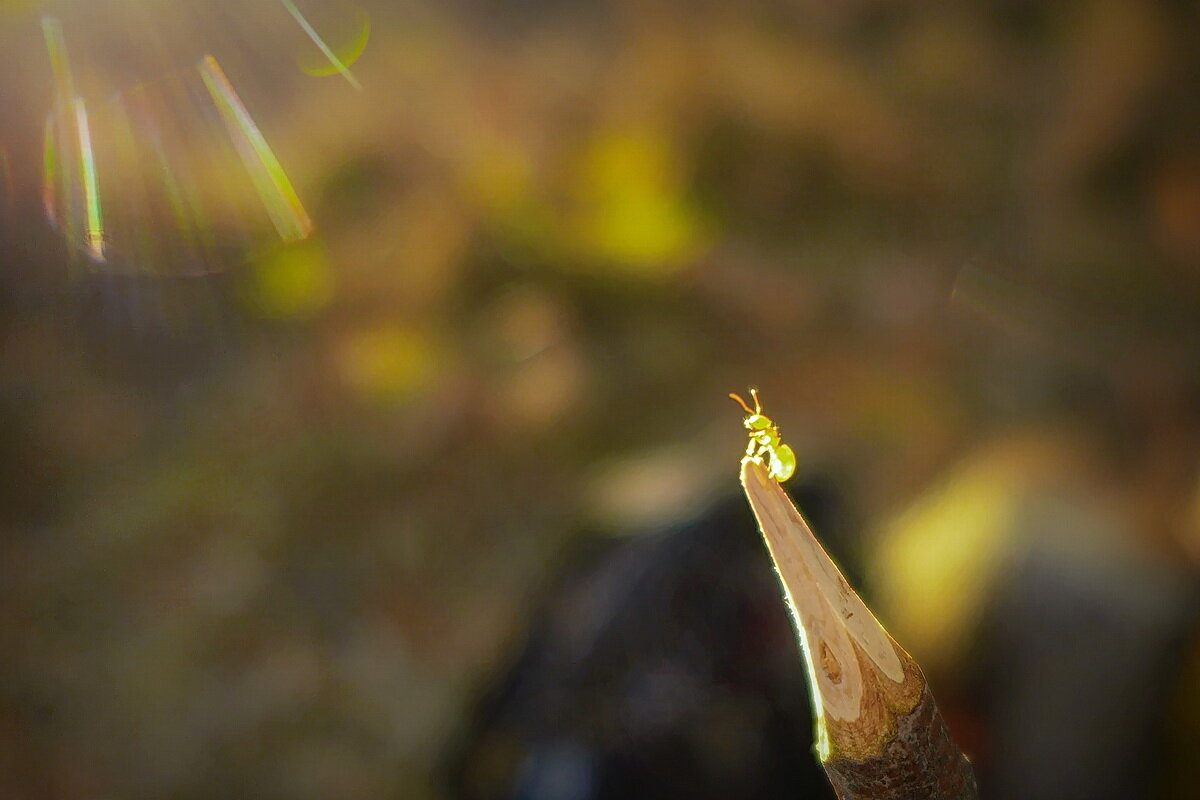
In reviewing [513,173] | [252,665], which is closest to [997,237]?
[513,173]

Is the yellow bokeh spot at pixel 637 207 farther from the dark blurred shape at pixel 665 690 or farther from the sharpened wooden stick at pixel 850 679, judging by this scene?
the sharpened wooden stick at pixel 850 679

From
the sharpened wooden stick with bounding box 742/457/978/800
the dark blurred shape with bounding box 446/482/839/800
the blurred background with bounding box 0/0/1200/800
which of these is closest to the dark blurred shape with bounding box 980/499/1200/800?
the blurred background with bounding box 0/0/1200/800

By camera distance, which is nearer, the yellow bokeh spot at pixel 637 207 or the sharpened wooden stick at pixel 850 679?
the sharpened wooden stick at pixel 850 679

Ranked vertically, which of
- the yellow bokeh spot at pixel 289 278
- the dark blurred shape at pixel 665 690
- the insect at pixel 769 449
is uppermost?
the insect at pixel 769 449

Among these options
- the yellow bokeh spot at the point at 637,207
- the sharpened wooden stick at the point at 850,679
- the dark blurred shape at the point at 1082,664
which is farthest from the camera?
the yellow bokeh spot at the point at 637,207

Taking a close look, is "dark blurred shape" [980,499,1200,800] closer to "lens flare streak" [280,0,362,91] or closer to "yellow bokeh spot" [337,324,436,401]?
"yellow bokeh spot" [337,324,436,401]

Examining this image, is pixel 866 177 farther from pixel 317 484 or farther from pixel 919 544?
pixel 317 484

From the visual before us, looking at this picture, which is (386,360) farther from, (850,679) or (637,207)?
(850,679)

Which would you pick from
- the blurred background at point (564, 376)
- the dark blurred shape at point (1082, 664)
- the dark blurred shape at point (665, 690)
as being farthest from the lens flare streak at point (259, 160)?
the dark blurred shape at point (1082, 664)
